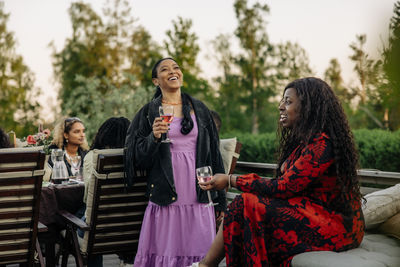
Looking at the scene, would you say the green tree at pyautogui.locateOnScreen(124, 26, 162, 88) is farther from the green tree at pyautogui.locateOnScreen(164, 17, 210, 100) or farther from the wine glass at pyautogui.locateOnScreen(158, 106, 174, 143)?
the wine glass at pyautogui.locateOnScreen(158, 106, 174, 143)

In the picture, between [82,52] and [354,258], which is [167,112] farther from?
[82,52]

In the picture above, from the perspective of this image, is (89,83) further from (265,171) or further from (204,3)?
(265,171)

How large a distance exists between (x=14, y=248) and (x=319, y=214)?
186 cm

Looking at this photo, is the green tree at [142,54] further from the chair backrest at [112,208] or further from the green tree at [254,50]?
the chair backrest at [112,208]

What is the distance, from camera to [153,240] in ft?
9.86

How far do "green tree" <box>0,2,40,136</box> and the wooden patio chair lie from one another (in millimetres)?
24837

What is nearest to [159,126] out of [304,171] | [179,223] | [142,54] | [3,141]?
[179,223]

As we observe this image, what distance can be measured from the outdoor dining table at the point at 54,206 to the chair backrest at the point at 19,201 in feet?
1.46

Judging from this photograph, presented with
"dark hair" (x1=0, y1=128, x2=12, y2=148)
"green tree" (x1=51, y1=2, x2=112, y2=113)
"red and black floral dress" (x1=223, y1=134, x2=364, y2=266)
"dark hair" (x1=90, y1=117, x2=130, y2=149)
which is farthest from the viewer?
"green tree" (x1=51, y1=2, x2=112, y2=113)

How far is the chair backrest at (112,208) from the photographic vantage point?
3.00 m

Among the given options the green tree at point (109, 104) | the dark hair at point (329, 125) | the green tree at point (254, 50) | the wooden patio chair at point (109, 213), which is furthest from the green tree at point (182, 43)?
the dark hair at point (329, 125)

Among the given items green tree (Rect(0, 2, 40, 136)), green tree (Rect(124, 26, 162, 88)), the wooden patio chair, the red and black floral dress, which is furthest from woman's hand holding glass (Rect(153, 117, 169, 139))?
green tree (Rect(124, 26, 162, 88))

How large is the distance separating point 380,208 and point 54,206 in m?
2.30

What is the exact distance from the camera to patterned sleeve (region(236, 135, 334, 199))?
91.1 inches
